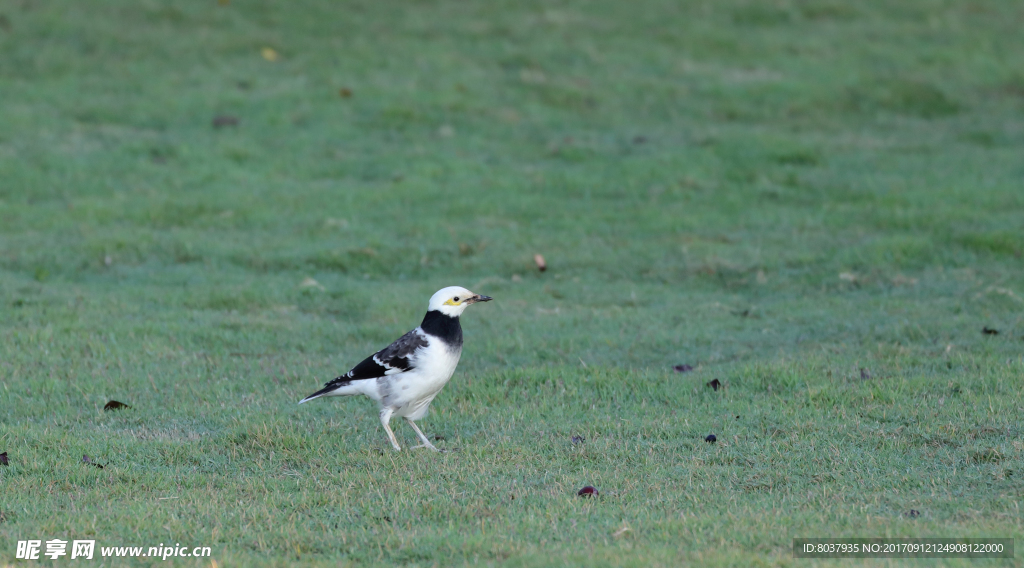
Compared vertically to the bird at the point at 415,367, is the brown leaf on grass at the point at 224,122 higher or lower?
lower

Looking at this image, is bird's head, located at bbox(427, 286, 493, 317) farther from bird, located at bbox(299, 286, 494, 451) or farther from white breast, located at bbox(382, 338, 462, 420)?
white breast, located at bbox(382, 338, 462, 420)

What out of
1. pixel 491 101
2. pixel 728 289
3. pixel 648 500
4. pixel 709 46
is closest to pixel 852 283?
pixel 728 289

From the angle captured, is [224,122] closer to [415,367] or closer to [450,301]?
[450,301]

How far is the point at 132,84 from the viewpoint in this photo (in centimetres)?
2105

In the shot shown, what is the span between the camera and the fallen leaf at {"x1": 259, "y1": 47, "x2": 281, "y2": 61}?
23000mm

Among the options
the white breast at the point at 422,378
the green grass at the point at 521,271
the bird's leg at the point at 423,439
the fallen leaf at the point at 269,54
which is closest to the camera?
the green grass at the point at 521,271

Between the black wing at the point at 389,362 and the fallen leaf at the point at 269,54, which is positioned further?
the fallen leaf at the point at 269,54

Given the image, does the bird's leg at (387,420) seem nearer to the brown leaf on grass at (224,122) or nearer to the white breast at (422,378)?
the white breast at (422,378)

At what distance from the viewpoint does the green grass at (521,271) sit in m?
6.39

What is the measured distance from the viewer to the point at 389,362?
296 inches

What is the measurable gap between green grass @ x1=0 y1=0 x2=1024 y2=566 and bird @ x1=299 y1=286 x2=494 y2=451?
1.28 feet

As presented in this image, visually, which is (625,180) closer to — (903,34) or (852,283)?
(852,283)

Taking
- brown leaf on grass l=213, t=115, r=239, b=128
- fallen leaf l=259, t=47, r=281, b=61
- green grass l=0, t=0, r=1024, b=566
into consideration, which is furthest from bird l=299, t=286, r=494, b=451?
fallen leaf l=259, t=47, r=281, b=61

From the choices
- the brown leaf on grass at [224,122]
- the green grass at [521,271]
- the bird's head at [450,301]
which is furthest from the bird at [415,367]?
the brown leaf on grass at [224,122]
